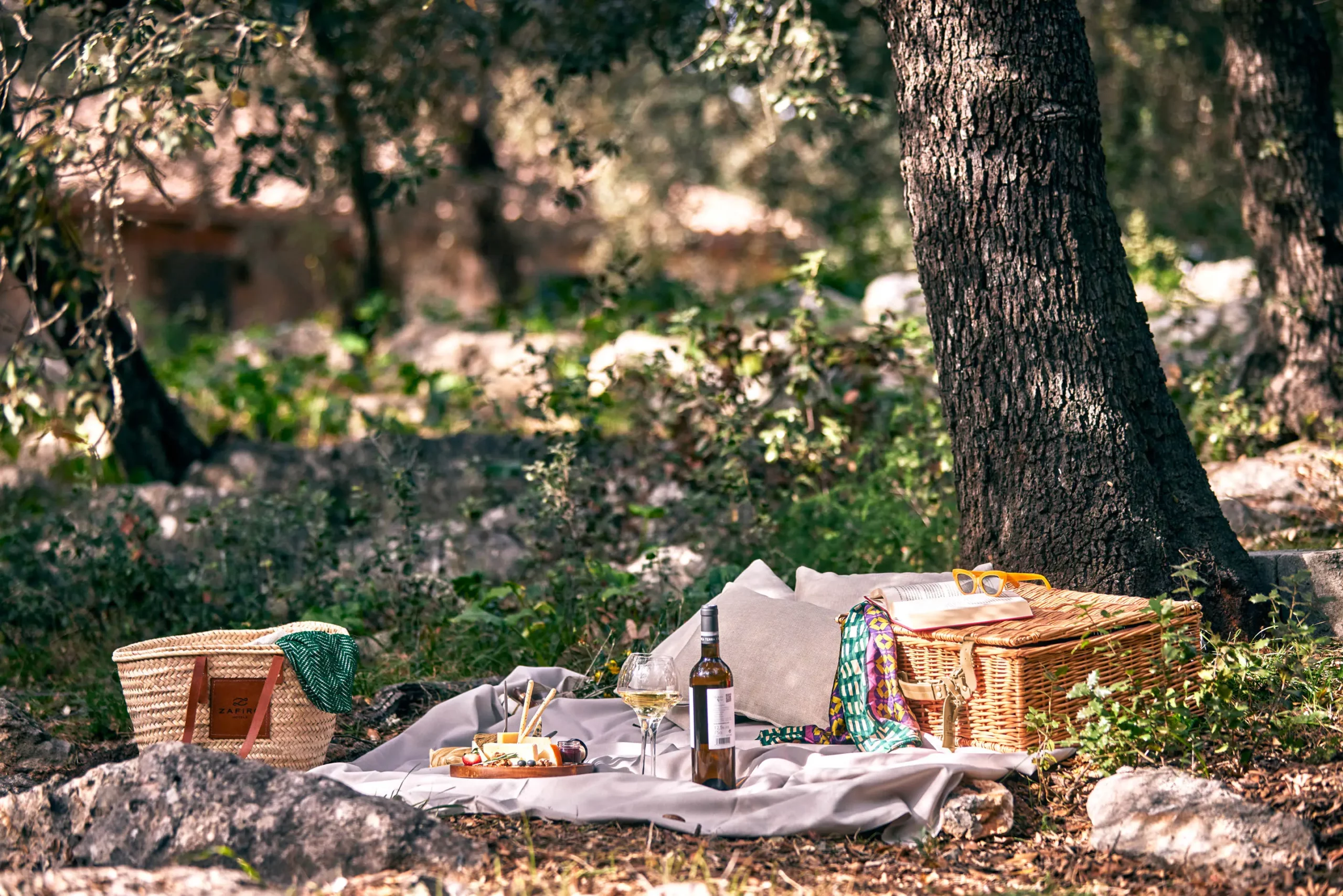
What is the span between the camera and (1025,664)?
139 inches

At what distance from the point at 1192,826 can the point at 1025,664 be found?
2.14 ft

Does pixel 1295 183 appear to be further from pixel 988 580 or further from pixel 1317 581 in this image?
pixel 988 580

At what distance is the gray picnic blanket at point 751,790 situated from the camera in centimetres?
325

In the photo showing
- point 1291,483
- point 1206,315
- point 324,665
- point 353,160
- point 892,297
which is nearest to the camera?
point 324,665

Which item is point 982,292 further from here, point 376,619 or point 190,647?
point 376,619

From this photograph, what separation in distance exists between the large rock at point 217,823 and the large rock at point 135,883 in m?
0.15

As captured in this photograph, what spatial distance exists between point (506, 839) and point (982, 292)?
2.33 m

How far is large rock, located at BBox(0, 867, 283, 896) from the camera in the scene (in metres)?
2.59

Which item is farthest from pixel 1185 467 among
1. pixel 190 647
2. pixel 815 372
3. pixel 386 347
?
pixel 386 347

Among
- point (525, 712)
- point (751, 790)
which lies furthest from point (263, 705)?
point (751, 790)

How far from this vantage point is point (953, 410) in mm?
4289

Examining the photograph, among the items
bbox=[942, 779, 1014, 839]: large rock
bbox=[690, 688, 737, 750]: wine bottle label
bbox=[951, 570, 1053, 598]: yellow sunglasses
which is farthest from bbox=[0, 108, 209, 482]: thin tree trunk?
bbox=[942, 779, 1014, 839]: large rock

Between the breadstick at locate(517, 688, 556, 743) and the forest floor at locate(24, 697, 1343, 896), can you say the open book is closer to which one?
the forest floor at locate(24, 697, 1343, 896)

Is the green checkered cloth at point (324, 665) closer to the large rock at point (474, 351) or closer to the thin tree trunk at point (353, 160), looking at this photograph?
the thin tree trunk at point (353, 160)
